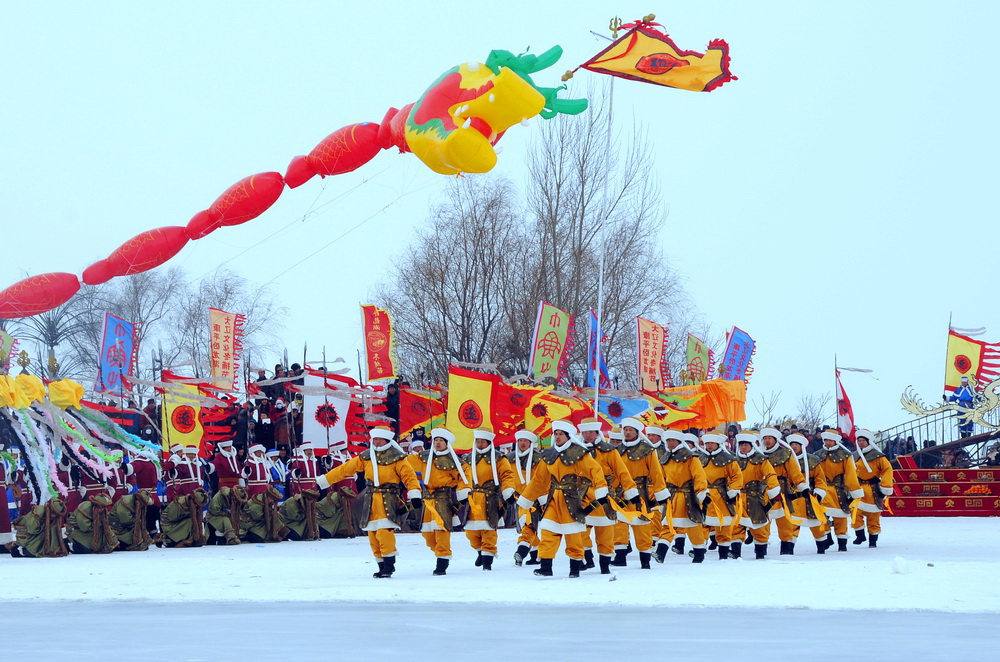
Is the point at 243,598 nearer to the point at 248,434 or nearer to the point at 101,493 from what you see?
the point at 101,493

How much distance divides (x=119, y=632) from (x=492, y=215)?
73.1 ft

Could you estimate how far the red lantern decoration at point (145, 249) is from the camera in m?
14.7

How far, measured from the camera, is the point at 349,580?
1154cm

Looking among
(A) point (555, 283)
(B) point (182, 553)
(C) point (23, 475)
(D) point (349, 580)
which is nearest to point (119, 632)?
(D) point (349, 580)

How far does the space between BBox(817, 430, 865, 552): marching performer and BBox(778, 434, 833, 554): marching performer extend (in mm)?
101

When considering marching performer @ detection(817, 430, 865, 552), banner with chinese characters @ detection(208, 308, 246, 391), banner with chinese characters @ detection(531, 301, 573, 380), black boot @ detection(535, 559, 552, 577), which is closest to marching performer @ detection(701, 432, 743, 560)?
marching performer @ detection(817, 430, 865, 552)

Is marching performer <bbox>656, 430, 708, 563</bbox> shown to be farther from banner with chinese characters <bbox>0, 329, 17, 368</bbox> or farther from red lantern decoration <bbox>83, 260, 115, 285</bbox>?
banner with chinese characters <bbox>0, 329, 17, 368</bbox>

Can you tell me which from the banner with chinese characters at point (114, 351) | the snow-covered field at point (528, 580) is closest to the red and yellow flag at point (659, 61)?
the snow-covered field at point (528, 580)

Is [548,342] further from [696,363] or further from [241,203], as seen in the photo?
[241,203]

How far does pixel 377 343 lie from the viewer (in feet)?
70.8

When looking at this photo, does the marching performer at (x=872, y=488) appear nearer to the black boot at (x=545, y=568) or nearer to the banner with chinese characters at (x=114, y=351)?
the black boot at (x=545, y=568)

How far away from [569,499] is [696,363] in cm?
1649

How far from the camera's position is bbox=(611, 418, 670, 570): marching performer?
42.5ft

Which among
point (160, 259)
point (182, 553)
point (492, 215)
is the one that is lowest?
point (182, 553)
